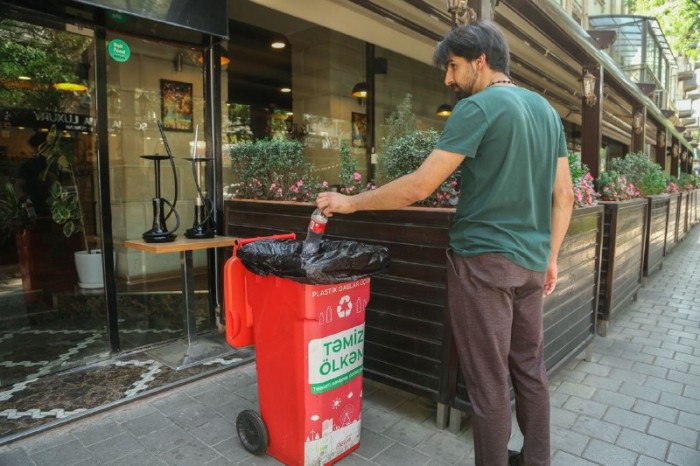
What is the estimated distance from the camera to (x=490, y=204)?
1.79 meters

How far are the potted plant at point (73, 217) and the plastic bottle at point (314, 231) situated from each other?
275 centimetres

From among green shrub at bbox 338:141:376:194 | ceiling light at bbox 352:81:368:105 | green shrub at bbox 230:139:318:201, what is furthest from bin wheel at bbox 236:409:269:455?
ceiling light at bbox 352:81:368:105

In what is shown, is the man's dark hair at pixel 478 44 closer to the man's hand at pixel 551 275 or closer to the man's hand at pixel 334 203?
the man's hand at pixel 334 203

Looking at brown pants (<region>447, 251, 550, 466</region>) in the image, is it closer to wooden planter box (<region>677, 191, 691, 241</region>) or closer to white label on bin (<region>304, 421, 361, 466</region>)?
white label on bin (<region>304, 421, 361, 466</region>)

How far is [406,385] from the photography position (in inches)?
105

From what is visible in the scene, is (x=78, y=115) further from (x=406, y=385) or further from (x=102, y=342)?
(x=406, y=385)

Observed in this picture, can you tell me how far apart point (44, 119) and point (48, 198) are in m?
0.65

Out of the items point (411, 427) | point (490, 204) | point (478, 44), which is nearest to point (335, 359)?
point (411, 427)

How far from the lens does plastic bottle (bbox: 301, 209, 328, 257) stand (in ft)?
6.45

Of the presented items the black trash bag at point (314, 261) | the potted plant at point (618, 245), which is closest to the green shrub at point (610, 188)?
the potted plant at point (618, 245)

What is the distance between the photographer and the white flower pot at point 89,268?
4020 mm

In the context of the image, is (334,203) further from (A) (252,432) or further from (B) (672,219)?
(B) (672,219)

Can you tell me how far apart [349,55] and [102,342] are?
19.9 feet

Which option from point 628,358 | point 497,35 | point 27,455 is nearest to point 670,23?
point 628,358
